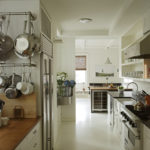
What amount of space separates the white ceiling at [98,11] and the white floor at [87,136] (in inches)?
96.1

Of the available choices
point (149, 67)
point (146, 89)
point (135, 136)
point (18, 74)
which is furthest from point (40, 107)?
point (146, 89)

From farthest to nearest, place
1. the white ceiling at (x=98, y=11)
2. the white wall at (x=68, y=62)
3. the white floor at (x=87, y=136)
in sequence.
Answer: the white wall at (x=68, y=62) → the white floor at (x=87, y=136) → the white ceiling at (x=98, y=11)

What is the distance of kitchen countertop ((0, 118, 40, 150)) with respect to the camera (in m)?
1.35

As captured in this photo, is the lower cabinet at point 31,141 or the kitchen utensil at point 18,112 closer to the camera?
the lower cabinet at point 31,141

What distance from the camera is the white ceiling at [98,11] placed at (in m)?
2.59

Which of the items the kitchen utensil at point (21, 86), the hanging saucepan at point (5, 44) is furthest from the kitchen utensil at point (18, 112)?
the hanging saucepan at point (5, 44)

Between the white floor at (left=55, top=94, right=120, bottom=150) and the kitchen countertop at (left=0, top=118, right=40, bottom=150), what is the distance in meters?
1.44

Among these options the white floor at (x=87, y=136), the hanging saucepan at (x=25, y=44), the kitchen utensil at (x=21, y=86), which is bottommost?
the white floor at (x=87, y=136)

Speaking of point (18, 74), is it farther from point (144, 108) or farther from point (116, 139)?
point (116, 139)

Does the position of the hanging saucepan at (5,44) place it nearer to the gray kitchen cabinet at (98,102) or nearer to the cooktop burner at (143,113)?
the cooktop burner at (143,113)

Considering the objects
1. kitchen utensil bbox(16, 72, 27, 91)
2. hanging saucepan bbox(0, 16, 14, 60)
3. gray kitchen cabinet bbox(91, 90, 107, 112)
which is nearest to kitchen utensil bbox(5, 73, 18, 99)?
kitchen utensil bbox(16, 72, 27, 91)

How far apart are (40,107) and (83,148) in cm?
142

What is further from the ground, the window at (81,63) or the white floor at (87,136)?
the window at (81,63)

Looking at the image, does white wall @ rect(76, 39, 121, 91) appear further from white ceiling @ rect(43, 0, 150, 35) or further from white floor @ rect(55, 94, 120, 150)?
white ceiling @ rect(43, 0, 150, 35)
